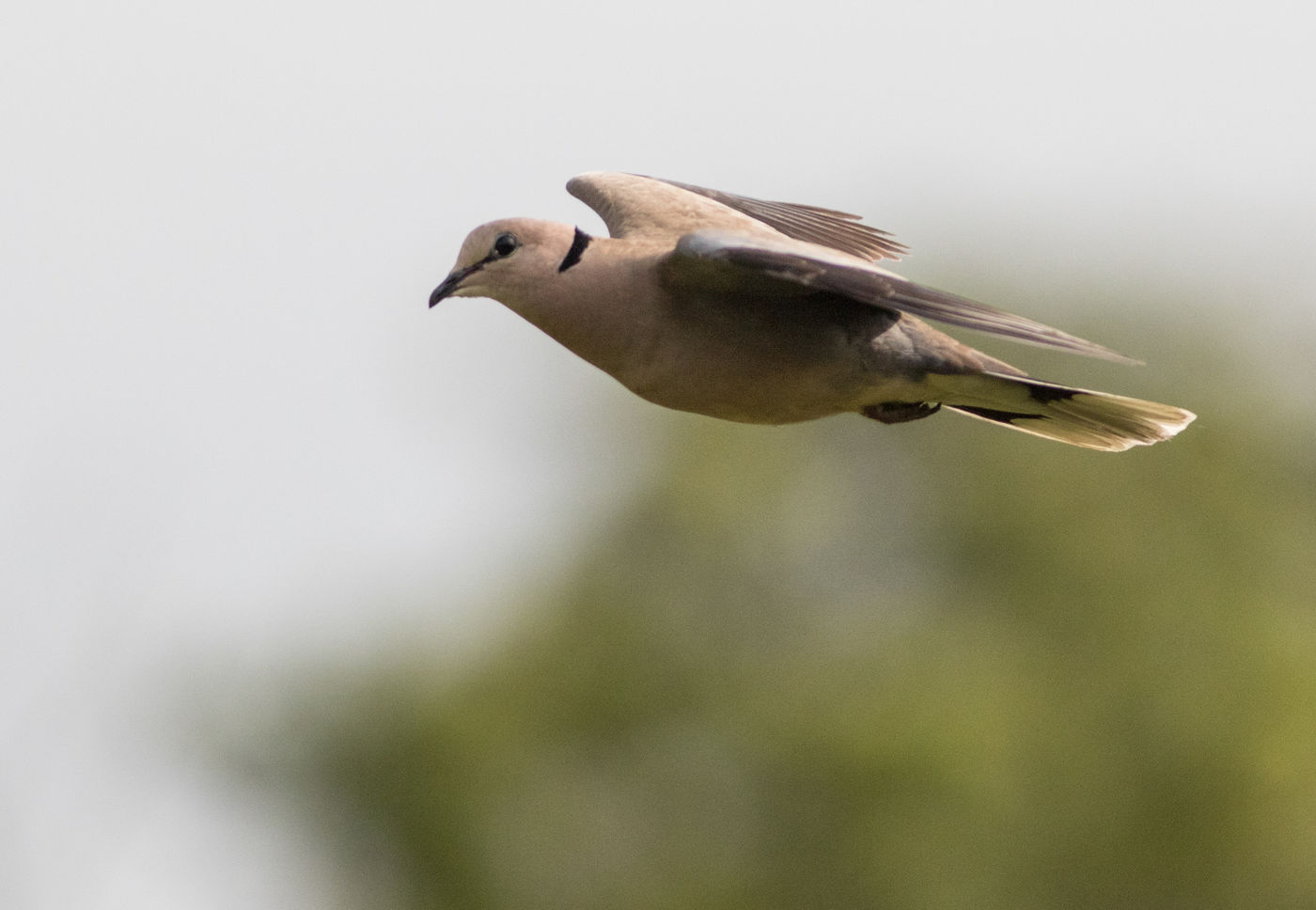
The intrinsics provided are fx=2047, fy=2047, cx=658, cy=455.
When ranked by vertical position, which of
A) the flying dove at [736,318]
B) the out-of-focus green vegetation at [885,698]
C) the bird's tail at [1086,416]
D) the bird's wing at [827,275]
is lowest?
the out-of-focus green vegetation at [885,698]

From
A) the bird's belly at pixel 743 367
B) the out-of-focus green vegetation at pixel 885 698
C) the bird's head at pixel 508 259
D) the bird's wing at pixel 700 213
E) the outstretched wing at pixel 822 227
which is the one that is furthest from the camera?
the out-of-focus green vegetation at pixel 885 698

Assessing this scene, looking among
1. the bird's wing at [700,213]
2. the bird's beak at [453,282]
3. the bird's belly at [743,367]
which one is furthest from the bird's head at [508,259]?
the bird's wing at [700,213]

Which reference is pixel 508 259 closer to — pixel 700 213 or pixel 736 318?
pixel 736 318

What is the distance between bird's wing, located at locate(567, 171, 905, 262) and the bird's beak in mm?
740

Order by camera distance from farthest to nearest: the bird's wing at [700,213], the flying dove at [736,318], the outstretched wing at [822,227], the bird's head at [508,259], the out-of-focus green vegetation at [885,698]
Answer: the out-of-focus green vegetation at [885,698] → the outstretched wing at [822,227] → the bird's wing at [700,213] → the bird's head at [508,259] → the flying dove at [736,318]

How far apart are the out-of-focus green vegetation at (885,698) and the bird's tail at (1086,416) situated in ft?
38.7

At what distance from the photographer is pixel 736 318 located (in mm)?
5270

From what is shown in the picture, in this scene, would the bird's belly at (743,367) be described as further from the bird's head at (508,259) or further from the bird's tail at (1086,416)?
the bird's tail at (1086,416)

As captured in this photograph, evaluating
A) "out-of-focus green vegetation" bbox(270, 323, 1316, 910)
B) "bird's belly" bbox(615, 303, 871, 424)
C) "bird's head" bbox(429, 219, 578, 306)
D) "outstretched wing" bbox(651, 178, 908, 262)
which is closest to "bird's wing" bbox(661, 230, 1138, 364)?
"bird's belly" bbox(615, 303, 871, 424)

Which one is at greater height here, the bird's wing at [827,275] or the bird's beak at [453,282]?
the bird's wing at [827,275]

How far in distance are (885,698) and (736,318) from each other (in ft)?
47.4

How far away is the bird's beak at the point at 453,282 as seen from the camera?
558 centimetres

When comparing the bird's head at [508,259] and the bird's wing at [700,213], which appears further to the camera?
the bird's wing at [700,213]

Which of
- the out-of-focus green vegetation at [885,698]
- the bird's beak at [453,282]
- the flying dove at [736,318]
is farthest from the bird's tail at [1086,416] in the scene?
the out-of-focus green vegetation at [885,698]
